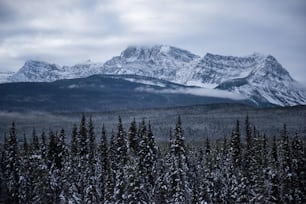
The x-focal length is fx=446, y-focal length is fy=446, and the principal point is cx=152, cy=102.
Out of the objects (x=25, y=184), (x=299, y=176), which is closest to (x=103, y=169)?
(x=25, y=184)

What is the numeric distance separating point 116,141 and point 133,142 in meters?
3.49

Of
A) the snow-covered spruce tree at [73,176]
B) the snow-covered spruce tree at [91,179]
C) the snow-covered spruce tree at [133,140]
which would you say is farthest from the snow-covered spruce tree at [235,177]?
the snow-covered spruce tree at [73,176]

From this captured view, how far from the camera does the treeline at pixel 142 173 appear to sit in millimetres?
77875

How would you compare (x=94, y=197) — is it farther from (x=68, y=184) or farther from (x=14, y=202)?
(x=14, y=202)

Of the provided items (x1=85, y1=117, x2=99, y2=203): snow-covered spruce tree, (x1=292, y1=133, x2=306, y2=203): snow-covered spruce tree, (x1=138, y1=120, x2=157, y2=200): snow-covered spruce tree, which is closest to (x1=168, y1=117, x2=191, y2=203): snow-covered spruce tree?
(x1=138, y1=120, x2=157, y2=200): snow-covered spruce tree

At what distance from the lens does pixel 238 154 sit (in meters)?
89.4

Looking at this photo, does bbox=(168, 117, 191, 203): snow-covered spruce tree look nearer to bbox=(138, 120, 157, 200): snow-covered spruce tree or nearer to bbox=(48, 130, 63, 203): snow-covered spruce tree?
bbox=(138, 120, 157, 200): snow-covered spruce tree

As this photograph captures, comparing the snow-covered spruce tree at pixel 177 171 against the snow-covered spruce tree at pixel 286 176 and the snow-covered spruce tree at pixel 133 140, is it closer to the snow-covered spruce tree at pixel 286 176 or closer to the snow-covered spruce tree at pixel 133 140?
the snow-covered spruce tree at pixel 133 140

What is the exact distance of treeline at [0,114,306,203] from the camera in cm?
7788

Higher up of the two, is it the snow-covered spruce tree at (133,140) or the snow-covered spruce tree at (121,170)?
the snow-covered spruce tree at (133,140)

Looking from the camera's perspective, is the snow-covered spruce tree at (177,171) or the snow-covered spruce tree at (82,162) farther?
the snow-covered spruce tree at (82,162)

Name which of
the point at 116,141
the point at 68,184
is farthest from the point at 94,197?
the point at 116,141

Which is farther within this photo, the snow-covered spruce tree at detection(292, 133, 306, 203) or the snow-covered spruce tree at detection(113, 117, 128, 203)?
the snow-covered spruce tree at detection(292, 133, 306, 203)

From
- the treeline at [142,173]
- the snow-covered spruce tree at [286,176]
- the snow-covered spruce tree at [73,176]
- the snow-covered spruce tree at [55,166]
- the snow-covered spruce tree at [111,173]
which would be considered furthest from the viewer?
the snow-covered spruce tree at [55,166]
